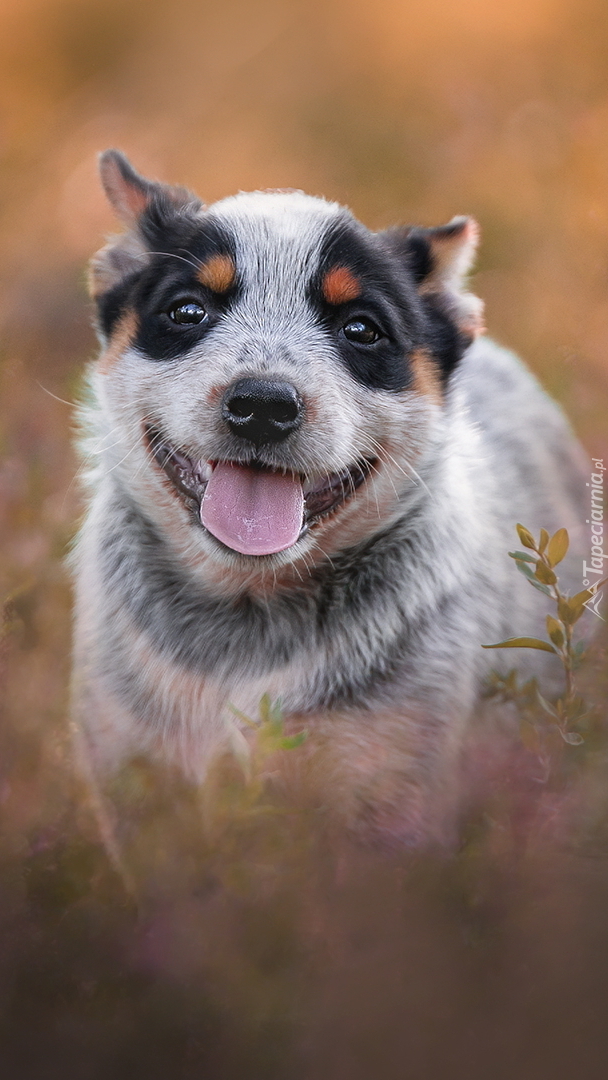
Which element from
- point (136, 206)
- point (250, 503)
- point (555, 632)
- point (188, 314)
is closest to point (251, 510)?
point (250, 503)

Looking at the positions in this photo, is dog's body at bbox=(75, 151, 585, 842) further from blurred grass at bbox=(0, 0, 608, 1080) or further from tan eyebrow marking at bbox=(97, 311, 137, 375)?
blurred grass at bbox=(0, 0, 608, 1080)

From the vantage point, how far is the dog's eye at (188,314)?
8.21ft

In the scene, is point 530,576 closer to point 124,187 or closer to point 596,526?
point 596,526

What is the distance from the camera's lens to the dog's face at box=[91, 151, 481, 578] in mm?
2373

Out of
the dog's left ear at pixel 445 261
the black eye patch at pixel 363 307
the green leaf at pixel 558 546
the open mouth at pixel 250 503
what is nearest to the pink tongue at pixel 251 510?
the open mouth at pixel 250 503

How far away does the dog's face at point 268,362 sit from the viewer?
7.79 feet

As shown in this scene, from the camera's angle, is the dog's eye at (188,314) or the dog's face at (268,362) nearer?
the dog's face at (268,362)

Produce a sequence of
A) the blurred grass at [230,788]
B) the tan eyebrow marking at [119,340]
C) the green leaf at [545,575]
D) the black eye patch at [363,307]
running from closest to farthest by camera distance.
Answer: the blurred grass at [230,788], the green leaf at [545,575], the black eye patch at [363,307], the tan eyebrow marking at [119,340]

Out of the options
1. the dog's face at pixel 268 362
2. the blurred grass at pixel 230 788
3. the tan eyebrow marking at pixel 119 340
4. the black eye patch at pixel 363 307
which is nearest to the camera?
the blurred grass at pixel 230 788

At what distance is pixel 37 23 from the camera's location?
2.57 meters

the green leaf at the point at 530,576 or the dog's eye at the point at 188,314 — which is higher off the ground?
the dog's eye at the point at 188,314

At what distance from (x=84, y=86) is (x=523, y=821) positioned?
203 cm

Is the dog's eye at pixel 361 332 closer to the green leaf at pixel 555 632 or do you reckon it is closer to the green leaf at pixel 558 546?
the green leaf at pixel 558 546

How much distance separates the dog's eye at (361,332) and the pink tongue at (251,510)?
385 millimetres
